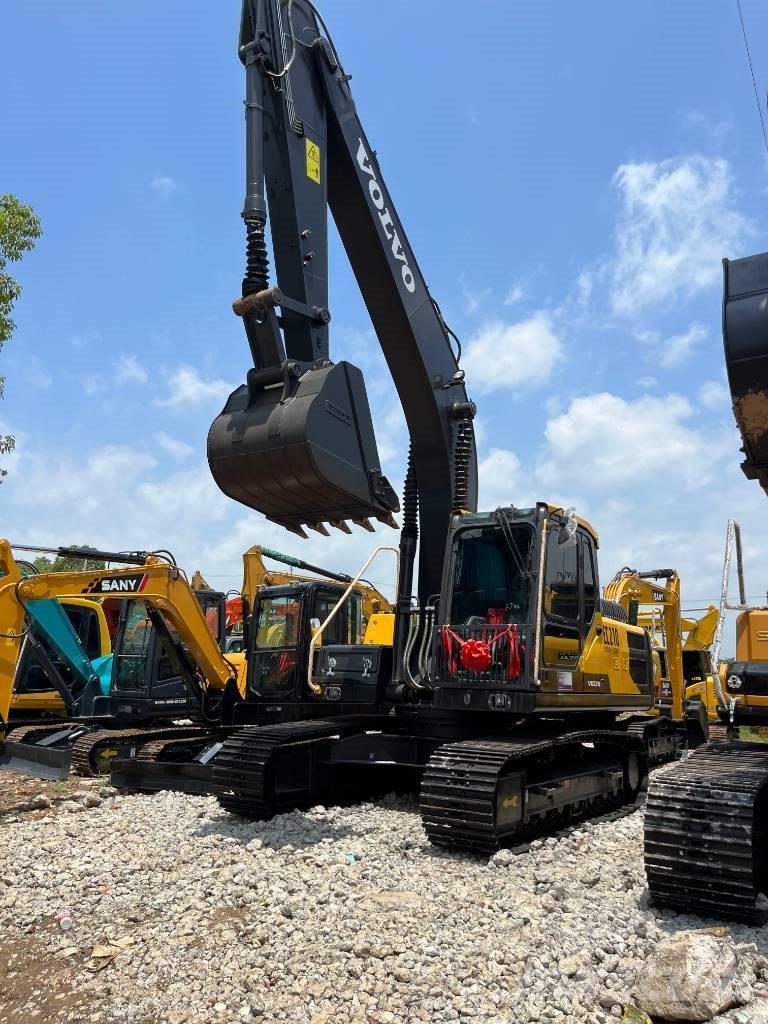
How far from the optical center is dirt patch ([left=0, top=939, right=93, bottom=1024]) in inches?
149

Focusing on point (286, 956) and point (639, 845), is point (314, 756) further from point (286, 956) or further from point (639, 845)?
point (286, 956)

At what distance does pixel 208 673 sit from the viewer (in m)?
11.1

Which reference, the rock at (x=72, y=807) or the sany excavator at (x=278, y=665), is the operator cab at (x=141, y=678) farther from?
the rock at (x=72, y=807)

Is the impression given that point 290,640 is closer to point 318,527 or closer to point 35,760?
point 35,760

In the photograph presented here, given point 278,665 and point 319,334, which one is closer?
point 319,334

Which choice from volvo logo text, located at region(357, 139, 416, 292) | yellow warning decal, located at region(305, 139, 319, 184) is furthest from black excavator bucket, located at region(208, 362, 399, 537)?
volvo logo text, located at region(357, 139, 416, 292)

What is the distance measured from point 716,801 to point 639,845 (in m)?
2.02

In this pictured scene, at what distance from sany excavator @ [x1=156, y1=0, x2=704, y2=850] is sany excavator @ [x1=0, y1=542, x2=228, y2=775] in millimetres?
2899

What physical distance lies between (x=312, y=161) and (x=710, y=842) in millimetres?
5749

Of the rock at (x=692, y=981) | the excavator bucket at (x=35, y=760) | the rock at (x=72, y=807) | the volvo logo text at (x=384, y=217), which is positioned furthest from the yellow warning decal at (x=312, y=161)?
the excavator bucket at (x=35, y=760)

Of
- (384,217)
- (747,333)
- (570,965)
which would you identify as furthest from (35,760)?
(747,333)

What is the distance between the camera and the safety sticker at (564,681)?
6.90 m

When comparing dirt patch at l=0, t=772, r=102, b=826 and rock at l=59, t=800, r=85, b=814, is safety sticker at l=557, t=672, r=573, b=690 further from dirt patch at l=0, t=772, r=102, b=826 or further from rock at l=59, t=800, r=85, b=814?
dirt patch at l=0, t=772, r=102, b=826

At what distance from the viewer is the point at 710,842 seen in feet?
14.6
